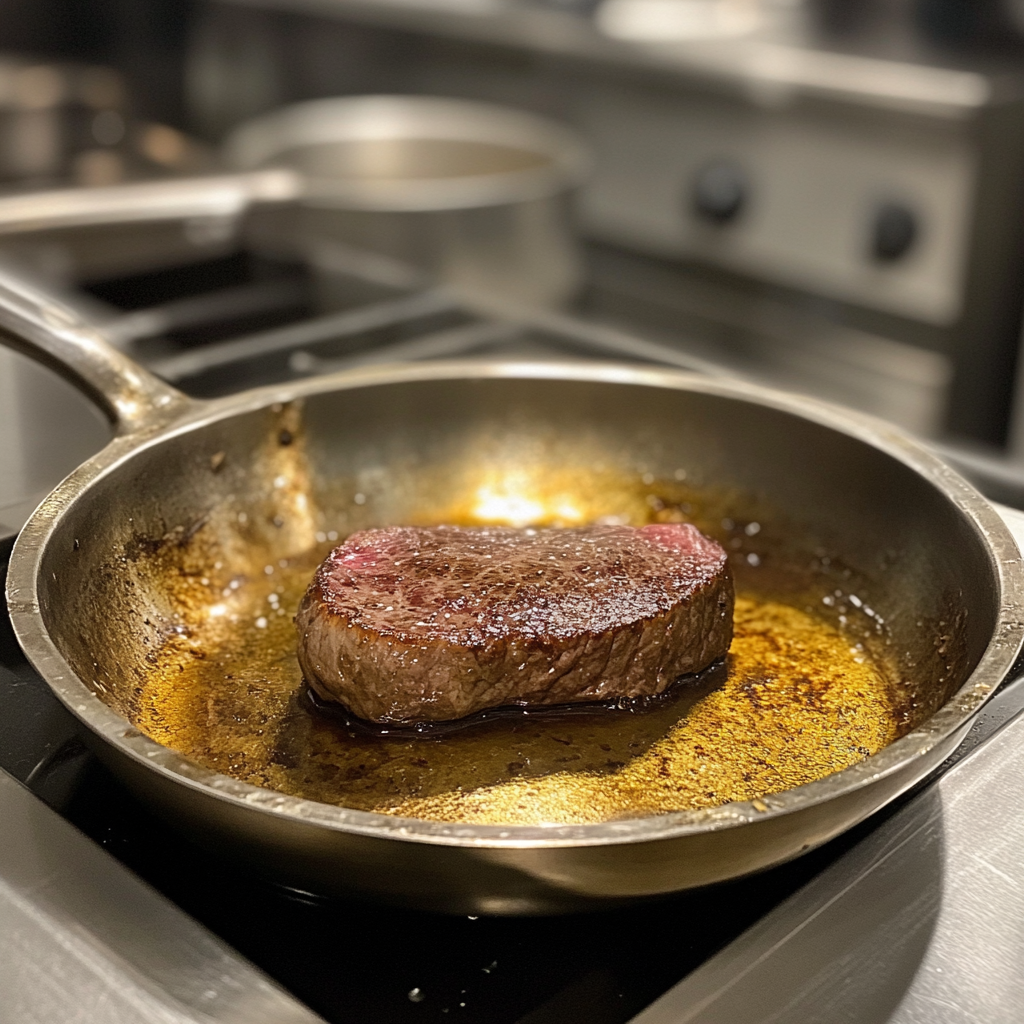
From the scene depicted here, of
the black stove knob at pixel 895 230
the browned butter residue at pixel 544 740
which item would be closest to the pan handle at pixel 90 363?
the browned butter residue at pixel 544 740

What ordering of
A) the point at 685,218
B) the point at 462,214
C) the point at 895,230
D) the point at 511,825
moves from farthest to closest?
1. the point at 685,218
2. the point at 895,230
3. the point at 462,214
4. the point at 511,825

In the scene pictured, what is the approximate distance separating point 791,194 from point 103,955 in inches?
87.8

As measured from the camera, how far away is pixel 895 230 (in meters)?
2.30

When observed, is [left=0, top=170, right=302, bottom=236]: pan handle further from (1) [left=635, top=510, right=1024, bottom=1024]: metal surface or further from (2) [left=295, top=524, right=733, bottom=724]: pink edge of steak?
(1) [left=635, top=510, right=1024, bottom=1024]: metal surface

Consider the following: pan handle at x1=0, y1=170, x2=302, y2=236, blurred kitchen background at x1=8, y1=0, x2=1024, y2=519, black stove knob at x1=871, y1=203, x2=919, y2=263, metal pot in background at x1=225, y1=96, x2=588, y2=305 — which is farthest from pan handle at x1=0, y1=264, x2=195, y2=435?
black stove knob at x1=871, y1=203, x2=919, y2=263

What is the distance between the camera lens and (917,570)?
3.16 feet

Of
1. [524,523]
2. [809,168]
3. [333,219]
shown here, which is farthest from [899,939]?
[809,168]

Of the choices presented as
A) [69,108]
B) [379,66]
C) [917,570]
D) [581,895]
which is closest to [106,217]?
[917,570]

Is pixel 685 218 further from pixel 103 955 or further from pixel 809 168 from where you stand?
pixel 103 955

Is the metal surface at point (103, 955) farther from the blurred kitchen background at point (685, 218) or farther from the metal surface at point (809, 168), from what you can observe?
the metal surface at point (809, 168)

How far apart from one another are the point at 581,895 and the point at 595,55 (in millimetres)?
2424

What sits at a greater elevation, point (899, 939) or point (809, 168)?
point (809, 168)

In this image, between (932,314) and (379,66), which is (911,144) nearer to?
(932,314)

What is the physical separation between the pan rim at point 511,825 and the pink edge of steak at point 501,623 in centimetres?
18
